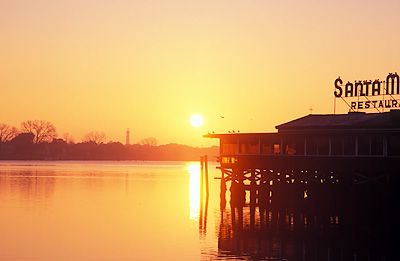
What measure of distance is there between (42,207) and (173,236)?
89.7 ft

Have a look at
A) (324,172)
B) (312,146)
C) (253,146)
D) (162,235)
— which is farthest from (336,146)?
(162,235)

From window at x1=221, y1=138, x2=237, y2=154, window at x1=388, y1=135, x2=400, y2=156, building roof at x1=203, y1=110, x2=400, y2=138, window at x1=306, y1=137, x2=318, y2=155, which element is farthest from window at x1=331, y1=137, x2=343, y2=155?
window at x1=221, y1=138, x2=237, y2=154

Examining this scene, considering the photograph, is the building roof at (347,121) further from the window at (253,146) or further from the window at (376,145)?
the window at (253,146)

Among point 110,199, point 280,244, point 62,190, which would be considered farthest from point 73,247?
point 62,190

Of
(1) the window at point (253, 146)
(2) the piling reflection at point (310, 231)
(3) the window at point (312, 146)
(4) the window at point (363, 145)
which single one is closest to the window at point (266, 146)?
(1) the window at point (253, 146)

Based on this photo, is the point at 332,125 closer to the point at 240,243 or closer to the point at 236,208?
the point at 236,208

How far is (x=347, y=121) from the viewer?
66.6m

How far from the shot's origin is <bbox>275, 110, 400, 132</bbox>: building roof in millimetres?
61272

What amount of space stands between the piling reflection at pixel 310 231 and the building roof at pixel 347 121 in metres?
6.52

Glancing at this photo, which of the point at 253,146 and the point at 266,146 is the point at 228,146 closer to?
the point at 253,146

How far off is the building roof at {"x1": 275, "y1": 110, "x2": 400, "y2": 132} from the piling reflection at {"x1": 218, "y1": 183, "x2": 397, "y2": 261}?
21.4ft

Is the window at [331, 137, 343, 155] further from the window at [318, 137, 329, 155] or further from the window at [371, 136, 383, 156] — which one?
the window at [371, 136, 383, 156]

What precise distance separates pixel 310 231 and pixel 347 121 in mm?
19973

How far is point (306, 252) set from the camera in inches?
1602
